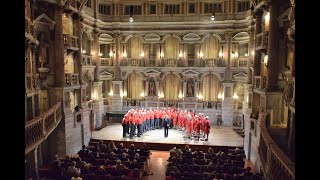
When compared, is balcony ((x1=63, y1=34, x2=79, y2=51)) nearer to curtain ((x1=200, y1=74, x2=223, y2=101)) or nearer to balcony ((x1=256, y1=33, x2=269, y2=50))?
balcony ((x1=256, y1=33, x2=269, y2=50))

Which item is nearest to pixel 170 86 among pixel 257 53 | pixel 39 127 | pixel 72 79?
pixel 257 53

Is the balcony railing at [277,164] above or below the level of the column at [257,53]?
below

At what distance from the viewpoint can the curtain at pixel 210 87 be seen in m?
28.3

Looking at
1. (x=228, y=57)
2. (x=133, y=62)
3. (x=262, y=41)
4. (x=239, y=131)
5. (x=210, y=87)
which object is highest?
(x=262, y=41)

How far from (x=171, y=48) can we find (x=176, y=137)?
10.3 metres

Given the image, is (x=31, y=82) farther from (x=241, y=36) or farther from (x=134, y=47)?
(x=241, y=36)

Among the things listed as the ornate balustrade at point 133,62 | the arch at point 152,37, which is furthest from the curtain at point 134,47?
the arch at point 152,37

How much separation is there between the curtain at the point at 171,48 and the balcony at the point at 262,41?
35.9ft

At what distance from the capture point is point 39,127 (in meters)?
A: 13.3

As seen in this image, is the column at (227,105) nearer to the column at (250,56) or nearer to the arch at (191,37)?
the column at (250,56)

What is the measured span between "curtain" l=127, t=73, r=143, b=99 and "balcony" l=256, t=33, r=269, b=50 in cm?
1362

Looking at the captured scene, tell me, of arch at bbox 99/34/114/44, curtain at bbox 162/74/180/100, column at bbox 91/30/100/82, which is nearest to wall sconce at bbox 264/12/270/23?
curtain at bbox 162/74/180/100

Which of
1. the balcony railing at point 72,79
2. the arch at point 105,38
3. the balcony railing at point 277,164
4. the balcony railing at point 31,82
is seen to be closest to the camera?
the balcony railing at point 277,164
